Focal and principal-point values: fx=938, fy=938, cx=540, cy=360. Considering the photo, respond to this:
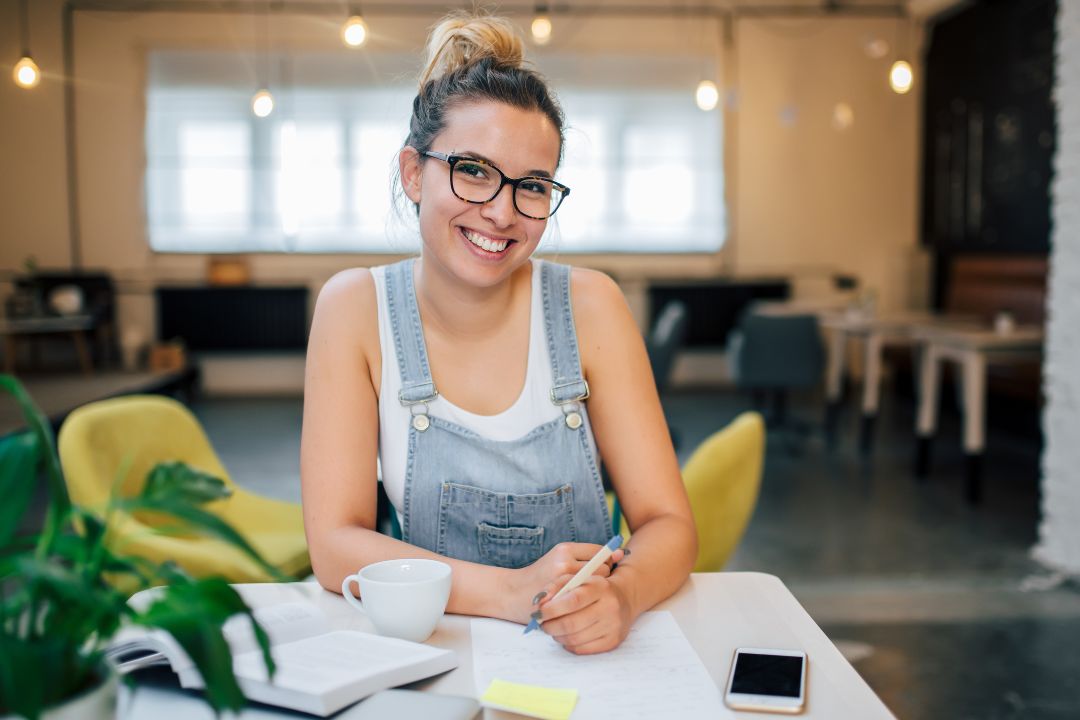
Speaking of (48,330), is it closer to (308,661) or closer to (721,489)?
(721,489)

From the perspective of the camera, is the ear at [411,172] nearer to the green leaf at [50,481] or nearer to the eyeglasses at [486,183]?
the eyeglasses at [486,183]

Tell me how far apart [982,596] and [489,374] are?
243 cm

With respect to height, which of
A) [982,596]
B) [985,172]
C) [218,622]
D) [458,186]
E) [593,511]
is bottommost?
[982,596]

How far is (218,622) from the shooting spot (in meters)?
0.50

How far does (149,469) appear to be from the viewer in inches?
76.0

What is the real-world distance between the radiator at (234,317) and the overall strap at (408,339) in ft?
21.9

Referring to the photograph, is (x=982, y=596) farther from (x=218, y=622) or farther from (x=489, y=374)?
(x=218, y=622)

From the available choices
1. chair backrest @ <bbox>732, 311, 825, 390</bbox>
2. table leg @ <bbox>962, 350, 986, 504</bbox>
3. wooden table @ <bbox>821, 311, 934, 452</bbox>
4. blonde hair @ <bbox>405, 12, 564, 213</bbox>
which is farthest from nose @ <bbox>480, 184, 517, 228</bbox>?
chair backrest @ <bbox>732, 311, 825, 390</bbox>

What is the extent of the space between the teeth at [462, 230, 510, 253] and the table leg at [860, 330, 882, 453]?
452 cm

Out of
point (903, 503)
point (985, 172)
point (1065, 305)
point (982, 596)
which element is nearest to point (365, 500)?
point (982, 596)

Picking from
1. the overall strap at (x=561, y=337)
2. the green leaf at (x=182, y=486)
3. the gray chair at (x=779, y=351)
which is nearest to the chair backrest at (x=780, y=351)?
the gray chair at (x=779, y=351)

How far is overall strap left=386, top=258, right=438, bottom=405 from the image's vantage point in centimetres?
135

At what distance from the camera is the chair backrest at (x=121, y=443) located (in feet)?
5.97

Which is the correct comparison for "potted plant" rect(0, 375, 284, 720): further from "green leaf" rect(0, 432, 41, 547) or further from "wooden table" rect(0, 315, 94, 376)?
"wooden table" rect(0, 315, 94, 376)
